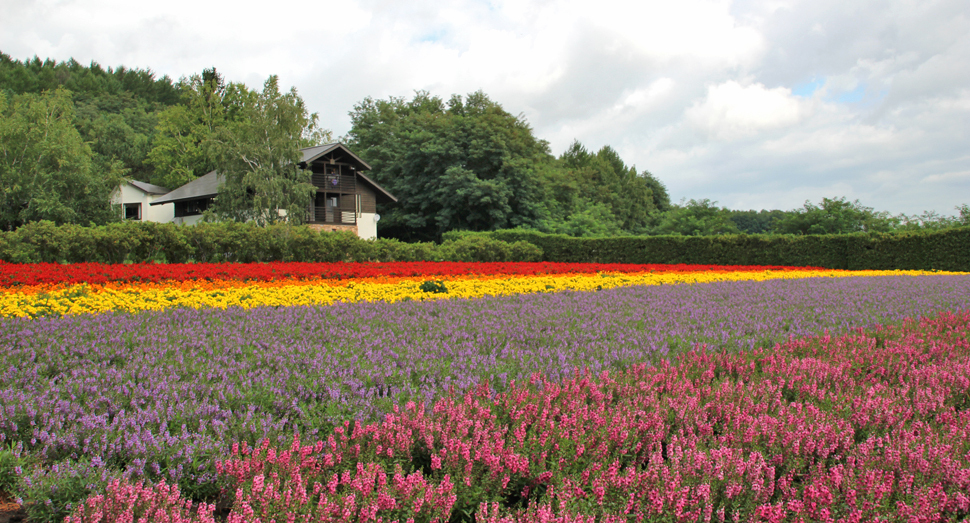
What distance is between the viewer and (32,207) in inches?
1416

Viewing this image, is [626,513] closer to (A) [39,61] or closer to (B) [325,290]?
(B) [325,290]

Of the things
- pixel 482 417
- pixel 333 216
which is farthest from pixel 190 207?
pixel 482 417

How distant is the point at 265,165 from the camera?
103 feet

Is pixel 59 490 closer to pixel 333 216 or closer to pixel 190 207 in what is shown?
pixel 333 216

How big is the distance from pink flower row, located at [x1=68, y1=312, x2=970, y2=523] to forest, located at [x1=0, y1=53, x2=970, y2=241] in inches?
901

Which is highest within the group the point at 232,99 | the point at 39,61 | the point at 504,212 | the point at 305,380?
the point at 39,61

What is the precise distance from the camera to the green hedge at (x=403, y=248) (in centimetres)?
1566

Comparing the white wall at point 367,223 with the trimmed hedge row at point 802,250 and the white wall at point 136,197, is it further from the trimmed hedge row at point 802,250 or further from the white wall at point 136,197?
the white wall at point 136,197

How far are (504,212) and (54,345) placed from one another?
109 ft

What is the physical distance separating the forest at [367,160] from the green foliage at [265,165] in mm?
74

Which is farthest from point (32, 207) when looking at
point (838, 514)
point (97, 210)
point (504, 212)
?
point (838, 514)

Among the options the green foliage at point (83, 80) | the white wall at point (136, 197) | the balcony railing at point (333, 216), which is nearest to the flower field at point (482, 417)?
the balcony railing at point (333, 216)

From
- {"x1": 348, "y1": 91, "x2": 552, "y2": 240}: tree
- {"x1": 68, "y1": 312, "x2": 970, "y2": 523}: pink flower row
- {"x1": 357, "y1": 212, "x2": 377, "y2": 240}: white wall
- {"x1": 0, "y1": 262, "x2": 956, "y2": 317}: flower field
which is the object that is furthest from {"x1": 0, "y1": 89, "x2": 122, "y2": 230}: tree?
{"x1": 68, "y1": 312, "x2": 970, "y2": 523}: pink flower row

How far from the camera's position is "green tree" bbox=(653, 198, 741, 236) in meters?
35.9
